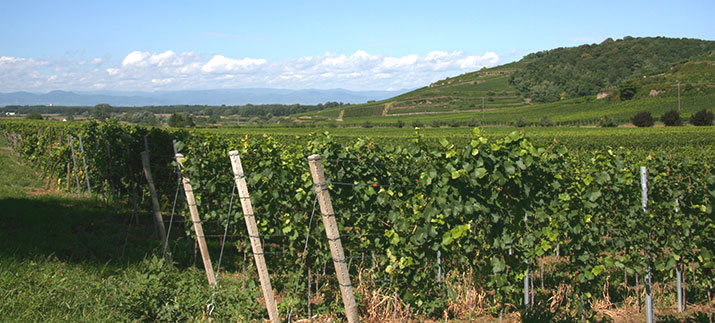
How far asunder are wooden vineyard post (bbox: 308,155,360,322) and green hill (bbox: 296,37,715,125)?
7916cm

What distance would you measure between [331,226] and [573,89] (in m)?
131

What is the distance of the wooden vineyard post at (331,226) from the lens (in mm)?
3682

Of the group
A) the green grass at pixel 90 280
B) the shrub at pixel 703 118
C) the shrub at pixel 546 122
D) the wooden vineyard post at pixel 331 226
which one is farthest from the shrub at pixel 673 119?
the wooden vineyard post at pixel 331 226

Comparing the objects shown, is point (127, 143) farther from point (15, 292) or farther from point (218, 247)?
point (15, 292)

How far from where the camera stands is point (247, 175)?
4.88m

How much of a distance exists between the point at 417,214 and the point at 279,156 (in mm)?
1785

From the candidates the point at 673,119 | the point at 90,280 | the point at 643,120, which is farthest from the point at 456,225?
the point at 643,120

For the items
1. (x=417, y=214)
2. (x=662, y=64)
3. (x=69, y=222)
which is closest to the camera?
(x=417, y=214)

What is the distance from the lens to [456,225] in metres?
4.00

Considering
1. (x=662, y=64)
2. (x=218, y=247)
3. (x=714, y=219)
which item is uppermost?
(x=662, y=64)

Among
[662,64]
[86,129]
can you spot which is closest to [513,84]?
[662,64]

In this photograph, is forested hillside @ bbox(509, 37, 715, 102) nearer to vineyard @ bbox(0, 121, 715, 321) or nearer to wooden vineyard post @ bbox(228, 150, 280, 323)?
vineyard @ bbox(0, 121, 715, 321)

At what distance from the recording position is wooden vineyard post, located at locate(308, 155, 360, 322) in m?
3.68

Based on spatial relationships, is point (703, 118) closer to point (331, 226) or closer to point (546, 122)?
point (546, 122)
